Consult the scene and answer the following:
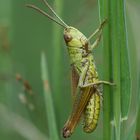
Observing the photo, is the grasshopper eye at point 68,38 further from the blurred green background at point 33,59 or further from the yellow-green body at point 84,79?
the blurred green background at point 33,59

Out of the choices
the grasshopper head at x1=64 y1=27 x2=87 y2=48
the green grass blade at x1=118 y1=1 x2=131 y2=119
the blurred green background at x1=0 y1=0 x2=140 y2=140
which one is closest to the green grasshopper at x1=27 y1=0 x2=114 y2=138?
the grasshopper head at x1=64 y1=27 x2=87 y2=48

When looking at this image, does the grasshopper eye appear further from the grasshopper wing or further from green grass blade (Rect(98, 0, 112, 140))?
green grass blade (Rect(98, 0, 112, 140))

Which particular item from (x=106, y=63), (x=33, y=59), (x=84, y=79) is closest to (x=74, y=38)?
(x=84, y=79)

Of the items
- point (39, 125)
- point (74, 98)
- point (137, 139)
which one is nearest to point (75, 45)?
point (74, 98)

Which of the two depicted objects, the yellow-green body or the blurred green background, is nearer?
the yellow-green body

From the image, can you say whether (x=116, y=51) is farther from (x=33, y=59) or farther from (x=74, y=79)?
(x=33, y=59)

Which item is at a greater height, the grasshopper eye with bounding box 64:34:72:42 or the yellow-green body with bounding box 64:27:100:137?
the grasshopper eye with bounding box 64:34:72:42
